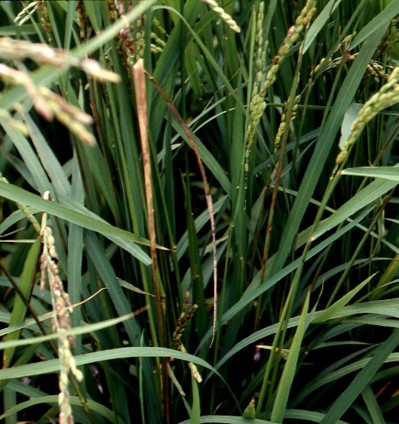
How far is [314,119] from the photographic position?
1602mm

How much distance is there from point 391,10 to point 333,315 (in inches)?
19.6

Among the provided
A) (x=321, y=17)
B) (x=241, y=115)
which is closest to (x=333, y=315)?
(x=241, y=115)

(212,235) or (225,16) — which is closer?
(225,16)

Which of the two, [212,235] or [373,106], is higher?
[373,106]

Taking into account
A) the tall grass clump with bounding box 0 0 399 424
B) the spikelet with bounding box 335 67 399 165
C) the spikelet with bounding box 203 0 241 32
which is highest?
the spikelet with bounding box 203 0 241 32

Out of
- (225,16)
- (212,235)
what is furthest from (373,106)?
(212,235)

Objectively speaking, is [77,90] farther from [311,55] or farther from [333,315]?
[333,315]

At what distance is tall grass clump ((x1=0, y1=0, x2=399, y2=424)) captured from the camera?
116 centimetres

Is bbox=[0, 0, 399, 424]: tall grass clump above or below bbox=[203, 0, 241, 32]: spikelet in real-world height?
below

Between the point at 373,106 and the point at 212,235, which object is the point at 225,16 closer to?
the point at 373,106

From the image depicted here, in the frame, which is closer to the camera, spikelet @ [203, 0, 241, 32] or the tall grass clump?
spikelet @ [203, 0, 241, 32]

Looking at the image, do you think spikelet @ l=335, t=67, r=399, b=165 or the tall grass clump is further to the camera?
the tall grass clump

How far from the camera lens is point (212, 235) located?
1317mm

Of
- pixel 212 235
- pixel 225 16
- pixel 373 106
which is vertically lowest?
pixel 212 235
